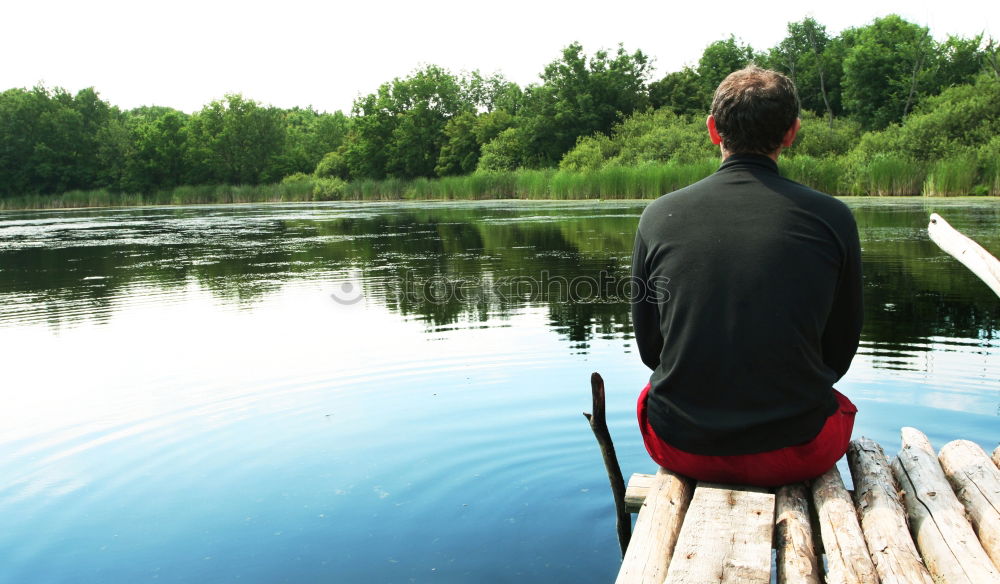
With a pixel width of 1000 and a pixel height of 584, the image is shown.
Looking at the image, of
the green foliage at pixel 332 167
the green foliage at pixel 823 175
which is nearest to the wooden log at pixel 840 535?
the green foliage at pixel 823 175

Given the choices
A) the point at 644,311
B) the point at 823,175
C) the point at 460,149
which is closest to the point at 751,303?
the point at 644,311

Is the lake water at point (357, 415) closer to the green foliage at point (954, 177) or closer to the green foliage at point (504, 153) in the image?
the green foliage at point (954, 177)

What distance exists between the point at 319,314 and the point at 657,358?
22.4 feet

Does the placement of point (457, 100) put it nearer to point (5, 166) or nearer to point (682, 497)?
point (5, 166)

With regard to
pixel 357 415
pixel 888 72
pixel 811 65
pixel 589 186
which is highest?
pixel 811 65

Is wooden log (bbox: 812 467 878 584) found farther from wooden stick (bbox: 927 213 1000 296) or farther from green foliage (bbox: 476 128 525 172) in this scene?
green foliage (bbox: 476 128 525 172)

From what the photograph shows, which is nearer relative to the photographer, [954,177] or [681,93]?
[954,177]

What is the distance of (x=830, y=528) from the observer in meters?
2.03

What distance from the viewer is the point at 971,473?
2.47 metres

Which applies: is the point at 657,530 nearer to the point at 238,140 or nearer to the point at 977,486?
the point at 977,486

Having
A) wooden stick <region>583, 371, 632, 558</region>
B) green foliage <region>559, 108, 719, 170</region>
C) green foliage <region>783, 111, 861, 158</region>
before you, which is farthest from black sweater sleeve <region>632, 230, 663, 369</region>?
green foliage <region>559, 108, 719, 170</region>

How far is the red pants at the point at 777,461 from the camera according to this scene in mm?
2207

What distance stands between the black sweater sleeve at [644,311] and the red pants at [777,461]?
0.31 m

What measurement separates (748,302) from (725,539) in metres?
0.61
